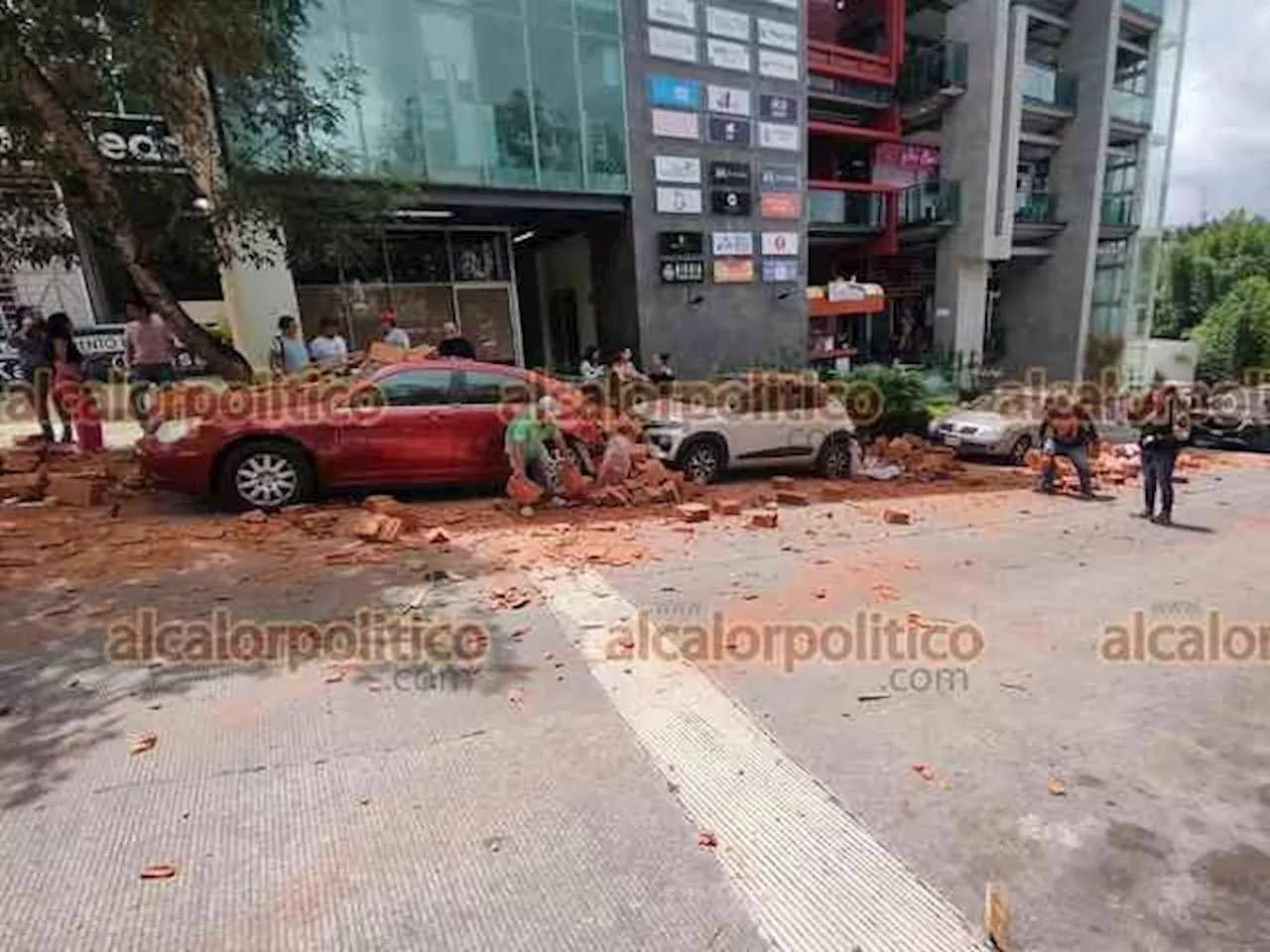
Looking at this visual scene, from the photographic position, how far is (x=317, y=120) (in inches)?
363

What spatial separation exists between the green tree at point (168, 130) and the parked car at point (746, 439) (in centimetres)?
480

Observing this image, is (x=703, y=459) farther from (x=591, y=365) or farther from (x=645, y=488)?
(x=591, y=365)

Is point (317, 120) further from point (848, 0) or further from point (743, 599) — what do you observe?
point (848, 0)

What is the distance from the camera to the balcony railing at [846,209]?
22.5 meters

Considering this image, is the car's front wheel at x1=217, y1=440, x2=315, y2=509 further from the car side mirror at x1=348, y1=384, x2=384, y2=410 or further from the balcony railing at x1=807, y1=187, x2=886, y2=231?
the balcony railing at x1=807, y1=187, x2=886, y2=231

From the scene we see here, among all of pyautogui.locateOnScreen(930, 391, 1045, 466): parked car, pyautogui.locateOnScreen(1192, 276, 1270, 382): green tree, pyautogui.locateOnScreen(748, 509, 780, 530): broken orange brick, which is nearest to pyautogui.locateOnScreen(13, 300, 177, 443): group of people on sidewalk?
pyautogui.locateOnScreen(748, 509, 780, 530): broken orange brick

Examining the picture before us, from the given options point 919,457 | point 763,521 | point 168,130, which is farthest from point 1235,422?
point 168,130

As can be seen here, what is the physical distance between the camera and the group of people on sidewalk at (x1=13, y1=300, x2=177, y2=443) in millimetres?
8344

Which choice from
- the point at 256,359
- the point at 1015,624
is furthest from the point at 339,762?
the point at 256,359

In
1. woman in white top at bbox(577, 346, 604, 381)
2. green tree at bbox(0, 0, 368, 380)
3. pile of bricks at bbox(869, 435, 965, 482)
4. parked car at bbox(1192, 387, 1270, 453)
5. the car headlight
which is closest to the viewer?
green tree at bbox(0, 0, 368, 380)

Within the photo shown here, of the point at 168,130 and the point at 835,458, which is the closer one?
the point at 168,130

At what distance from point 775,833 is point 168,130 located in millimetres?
9693

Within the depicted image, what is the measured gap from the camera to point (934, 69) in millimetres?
23891

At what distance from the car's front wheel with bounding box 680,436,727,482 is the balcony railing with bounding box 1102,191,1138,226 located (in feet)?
85.5
